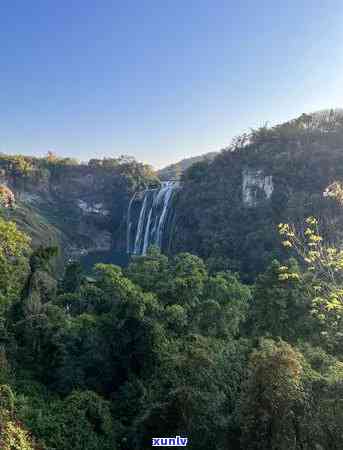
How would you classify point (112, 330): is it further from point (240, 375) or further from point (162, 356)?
point (240, 375)

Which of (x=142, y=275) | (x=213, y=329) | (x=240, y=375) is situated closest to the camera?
(x=240, y=375)

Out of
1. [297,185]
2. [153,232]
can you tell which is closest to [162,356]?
[297,185]

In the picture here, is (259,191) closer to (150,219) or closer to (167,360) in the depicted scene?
(150,219)

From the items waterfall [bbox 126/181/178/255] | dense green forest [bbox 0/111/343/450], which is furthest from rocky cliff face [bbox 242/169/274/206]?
dense green forest [bbox 0/111/343/450]

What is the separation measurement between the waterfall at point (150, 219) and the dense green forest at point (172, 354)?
85.8 ft

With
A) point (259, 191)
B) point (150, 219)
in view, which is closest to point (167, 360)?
point (259, 191)

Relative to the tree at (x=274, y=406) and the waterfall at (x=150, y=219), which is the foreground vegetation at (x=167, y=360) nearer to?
the tree at (x=274, y=406)

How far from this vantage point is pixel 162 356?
13320mm

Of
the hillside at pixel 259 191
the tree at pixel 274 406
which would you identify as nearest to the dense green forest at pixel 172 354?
the tree at pixel 274 406

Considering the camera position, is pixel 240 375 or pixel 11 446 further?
pixel 240 375

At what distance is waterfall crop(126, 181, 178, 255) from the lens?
52.1 meters

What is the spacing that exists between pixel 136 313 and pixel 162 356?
72.2 inches

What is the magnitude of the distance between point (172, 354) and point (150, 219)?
140 feet

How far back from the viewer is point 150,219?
181ft
